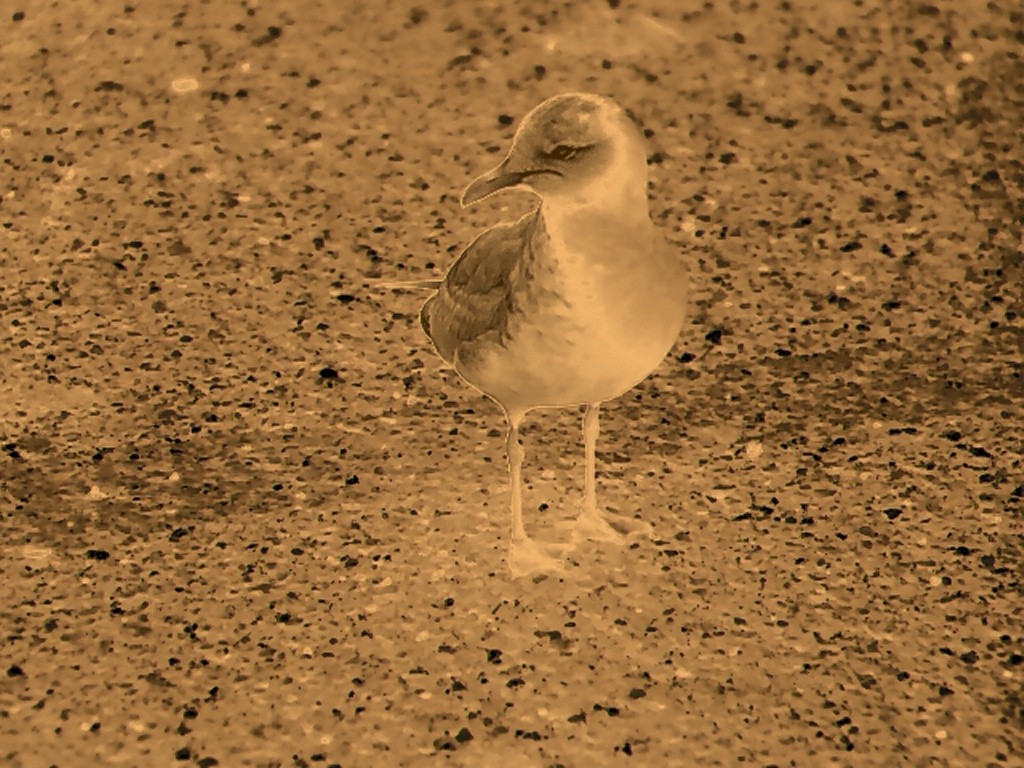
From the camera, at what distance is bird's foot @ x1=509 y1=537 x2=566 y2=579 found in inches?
74.1

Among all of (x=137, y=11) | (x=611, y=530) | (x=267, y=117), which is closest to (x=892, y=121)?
(x=611, y=530)

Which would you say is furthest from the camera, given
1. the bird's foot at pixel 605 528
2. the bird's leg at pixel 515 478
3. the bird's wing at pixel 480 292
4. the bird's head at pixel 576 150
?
the bird's foot at pixel 605 528

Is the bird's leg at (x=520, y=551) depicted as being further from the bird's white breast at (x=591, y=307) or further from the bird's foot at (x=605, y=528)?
the bird's white breast at (x=591, y=307)

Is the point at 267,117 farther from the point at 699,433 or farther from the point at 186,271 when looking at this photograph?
the point at 699,433

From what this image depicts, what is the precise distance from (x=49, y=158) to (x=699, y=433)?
5.56ft

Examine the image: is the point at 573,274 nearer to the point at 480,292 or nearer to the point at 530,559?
the point at 480,292

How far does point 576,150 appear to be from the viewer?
149 centimetres

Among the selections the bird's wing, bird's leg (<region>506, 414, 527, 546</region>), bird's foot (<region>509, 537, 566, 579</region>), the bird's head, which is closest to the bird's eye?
the bird's head

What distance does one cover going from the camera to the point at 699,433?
217 cm

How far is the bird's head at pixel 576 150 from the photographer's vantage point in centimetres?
148

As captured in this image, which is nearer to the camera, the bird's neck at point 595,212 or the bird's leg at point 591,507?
the bird's neck at point 595,212

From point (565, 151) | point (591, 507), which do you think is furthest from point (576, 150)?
point (591, 507)

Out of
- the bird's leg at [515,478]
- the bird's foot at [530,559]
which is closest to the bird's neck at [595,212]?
the bird's leg at [515,478]

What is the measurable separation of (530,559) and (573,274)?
1.85 feet
